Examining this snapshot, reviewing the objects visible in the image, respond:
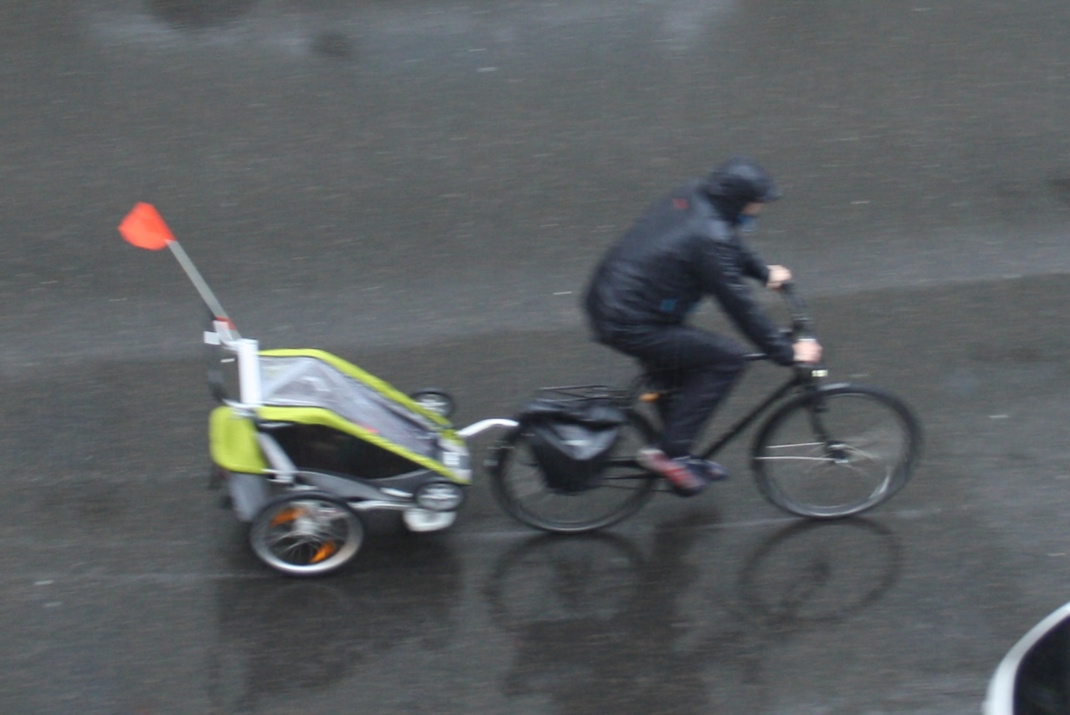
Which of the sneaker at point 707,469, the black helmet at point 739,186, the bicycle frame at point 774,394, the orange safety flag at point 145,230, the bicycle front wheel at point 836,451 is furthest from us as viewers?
the sneaker at point 707,469

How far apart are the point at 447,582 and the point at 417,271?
288 centimetres

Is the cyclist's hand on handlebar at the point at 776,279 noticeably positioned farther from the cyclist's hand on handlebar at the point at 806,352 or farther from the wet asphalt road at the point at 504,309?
the wet asphalt road at the point at 504,309

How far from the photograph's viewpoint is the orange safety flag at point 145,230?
4.93m

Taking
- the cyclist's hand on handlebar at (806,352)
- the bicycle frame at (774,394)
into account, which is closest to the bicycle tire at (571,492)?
the bicycle frame at (774,394)

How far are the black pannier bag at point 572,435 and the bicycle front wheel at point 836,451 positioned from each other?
0.71 metres

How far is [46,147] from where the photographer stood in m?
Answer: 8.82

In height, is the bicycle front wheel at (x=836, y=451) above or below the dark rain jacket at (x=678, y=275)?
below

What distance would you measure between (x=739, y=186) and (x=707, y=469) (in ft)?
4.44

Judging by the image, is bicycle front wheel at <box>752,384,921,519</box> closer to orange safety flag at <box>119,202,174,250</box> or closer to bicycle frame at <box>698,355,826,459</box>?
bicycle frame at <box>698,355,826,459</box>

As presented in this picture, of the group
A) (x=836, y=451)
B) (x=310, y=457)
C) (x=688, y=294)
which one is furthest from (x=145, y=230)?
(x=836, y=451)

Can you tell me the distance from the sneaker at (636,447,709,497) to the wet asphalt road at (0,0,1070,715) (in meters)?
0.26

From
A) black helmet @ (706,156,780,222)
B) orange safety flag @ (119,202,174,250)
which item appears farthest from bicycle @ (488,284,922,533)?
orange safety flag @ (119,202,174,250)

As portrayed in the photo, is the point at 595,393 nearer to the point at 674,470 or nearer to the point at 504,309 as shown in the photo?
the point at 674,470

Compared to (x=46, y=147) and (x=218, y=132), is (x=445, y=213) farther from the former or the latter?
(x=46, y=147)
